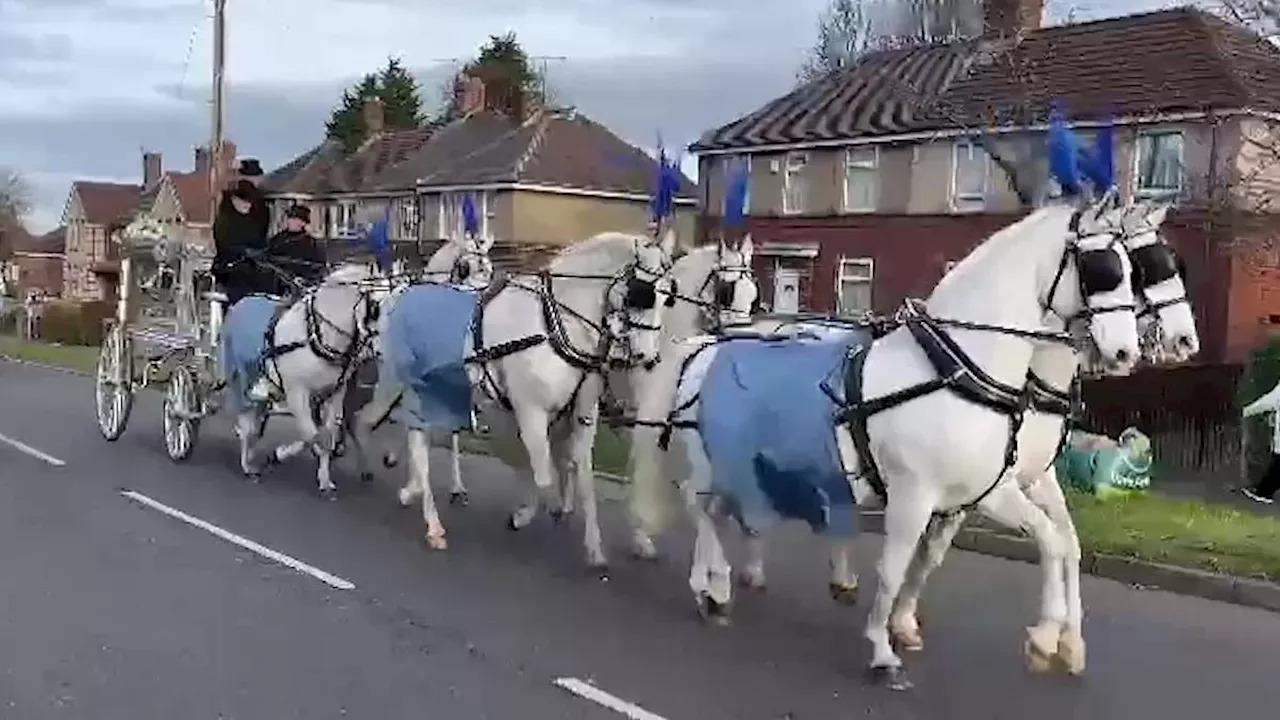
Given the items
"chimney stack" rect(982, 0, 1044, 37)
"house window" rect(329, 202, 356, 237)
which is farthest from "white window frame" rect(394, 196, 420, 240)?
"chimney stack" rect(982, 0, 1044, 37)

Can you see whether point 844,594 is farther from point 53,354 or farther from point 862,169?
point 53,354

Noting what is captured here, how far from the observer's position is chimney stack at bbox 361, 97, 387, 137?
219ft

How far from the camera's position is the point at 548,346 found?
1083cm

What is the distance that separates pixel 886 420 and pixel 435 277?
678 centimetres

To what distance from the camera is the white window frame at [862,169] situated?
3684 cm

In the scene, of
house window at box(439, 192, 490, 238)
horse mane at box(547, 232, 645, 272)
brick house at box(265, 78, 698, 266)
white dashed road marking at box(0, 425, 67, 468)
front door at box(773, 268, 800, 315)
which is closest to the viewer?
horse mane at box(547, 232, 645, 272)

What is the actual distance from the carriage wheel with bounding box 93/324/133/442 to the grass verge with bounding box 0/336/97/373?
17.0 meters

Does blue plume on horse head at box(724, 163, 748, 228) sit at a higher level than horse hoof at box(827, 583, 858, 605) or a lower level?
higher

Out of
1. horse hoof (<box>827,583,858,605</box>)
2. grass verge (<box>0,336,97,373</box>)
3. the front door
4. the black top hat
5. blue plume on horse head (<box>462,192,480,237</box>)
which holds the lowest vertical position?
grass verge (<box>0,336,97,373</box>)

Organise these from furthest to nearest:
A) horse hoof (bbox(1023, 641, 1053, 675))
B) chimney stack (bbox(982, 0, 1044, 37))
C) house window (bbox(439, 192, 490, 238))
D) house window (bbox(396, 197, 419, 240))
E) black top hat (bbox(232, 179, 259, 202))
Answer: house window (bbox(396, 197, 419, 240)) < house window (bbox(439, 192, 490, 238)) < chimney stack (bbox(982, 0, 1044, 37)) < black top hat (bbox(232, 179, 259, 202)) < horse hoof (bbox(1023, 641, 1053, 675))

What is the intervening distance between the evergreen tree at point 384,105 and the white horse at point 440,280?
55.9m

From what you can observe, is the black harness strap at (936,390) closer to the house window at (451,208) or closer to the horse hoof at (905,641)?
the horse hoof at (905,641)

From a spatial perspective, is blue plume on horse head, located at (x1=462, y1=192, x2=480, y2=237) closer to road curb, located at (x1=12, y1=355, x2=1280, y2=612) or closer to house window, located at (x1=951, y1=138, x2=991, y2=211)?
road curb, located at (x1=12, y1=355, x2=1280, y2=612)

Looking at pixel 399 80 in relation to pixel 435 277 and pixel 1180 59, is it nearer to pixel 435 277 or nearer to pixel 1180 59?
pixel 1180 59
